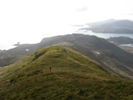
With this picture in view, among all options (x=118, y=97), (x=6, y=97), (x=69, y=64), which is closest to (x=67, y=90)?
(x=118, y=97)

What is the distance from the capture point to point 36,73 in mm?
79875

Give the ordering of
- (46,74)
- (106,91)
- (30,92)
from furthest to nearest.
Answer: (46,74) → (30,92) → (106,91)

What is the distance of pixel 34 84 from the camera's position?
6475cm

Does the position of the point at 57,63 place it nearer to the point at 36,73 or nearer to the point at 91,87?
the point at 36,73

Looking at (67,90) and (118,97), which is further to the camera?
(67,90)

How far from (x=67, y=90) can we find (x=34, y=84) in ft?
47.1

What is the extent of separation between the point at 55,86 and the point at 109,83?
14.7 meters

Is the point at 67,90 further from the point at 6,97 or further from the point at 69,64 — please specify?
the point at 69,64

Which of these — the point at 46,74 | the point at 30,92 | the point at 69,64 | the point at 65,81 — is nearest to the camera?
the point at 30,92

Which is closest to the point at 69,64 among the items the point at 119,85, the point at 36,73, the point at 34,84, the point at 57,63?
the point at 57,63

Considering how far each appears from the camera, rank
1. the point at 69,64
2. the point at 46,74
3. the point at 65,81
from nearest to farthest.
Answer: the point at 65,81, the point at 46,74, the point at 69,64

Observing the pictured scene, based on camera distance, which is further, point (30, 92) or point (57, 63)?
point (57, 63)

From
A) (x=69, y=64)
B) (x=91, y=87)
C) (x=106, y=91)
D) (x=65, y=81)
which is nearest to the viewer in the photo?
(x=106, y=91)

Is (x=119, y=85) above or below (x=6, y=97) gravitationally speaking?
above
